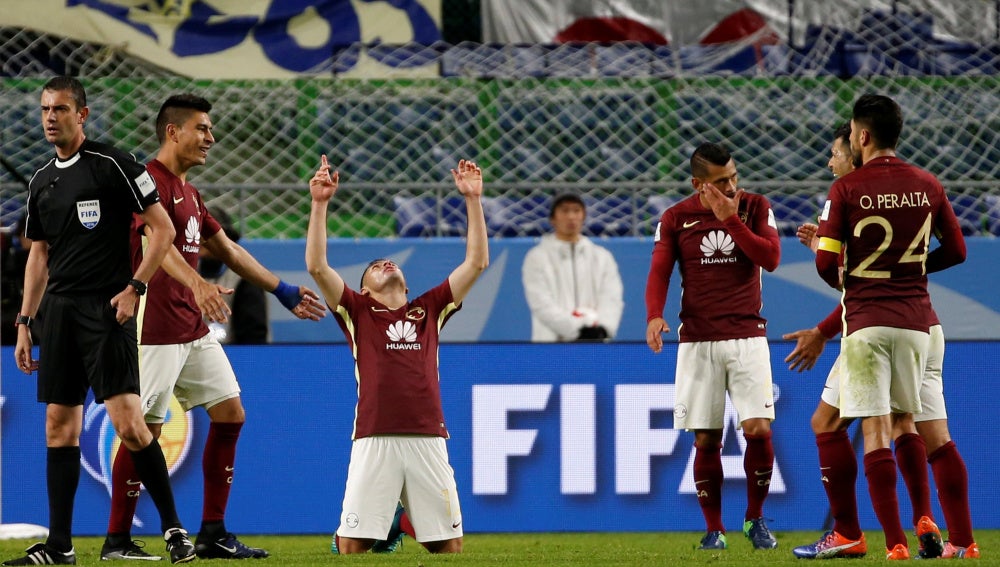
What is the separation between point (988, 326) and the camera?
10070mm

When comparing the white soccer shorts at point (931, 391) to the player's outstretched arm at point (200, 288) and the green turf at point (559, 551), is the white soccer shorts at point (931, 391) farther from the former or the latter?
the player's outstretched arm at point (200, 288)

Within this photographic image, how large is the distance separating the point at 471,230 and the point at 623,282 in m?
4.31

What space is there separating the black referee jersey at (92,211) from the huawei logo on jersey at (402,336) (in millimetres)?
1157

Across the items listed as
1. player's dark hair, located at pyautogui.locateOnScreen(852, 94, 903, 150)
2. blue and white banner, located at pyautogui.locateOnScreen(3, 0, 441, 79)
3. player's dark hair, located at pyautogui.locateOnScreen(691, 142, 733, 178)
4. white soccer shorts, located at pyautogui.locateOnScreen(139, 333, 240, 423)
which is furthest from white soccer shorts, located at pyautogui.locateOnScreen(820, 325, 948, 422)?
blue and white banner, located at pyautogui.locateOnScreen(3, 0, 441, 79)

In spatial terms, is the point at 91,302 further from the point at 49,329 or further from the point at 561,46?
the point at 561,46

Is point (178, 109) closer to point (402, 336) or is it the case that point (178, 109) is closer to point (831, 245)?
point (402, 336)

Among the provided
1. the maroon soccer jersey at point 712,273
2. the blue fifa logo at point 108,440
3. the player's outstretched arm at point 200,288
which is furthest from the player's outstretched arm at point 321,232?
the blue fifa logo at point 108,440

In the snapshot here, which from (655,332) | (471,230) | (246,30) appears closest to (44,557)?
(471,230)

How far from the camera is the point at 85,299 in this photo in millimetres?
5234

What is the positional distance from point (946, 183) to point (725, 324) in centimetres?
451

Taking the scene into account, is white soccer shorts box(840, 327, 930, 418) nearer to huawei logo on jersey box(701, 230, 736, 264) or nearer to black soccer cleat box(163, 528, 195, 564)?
huawei logo on jersey box(701, 230, 736, 264)

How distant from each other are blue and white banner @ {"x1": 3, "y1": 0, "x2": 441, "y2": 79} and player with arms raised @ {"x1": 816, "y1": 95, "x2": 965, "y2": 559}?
769cm

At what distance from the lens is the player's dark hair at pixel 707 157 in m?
6.36

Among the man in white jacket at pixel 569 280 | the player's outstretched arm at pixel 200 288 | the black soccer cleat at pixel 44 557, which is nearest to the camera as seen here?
the black soccer cleat at pixel 44 557
